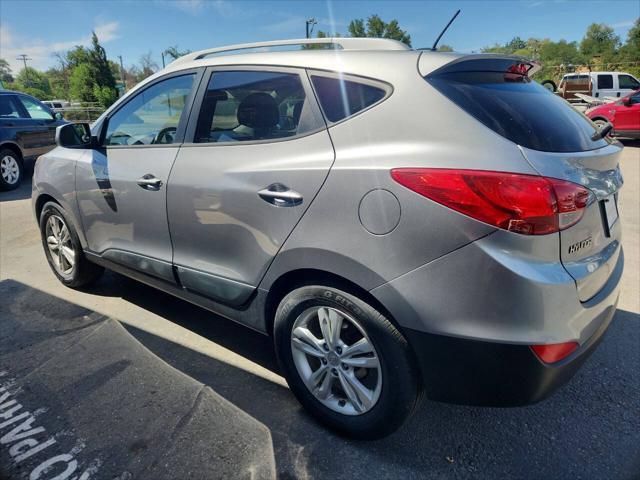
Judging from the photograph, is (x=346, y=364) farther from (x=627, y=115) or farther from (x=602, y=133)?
(x=627, y=115)

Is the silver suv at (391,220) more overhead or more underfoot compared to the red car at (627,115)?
more overhead

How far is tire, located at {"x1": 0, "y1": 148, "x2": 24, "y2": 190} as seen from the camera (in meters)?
7.95

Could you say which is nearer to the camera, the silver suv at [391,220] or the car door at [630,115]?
the silver suv at [391,220]

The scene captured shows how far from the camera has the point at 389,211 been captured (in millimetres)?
1691

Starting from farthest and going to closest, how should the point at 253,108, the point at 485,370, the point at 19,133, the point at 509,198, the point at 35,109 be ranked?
the point at 35,109
the point at 19,133
the point at 253,108
the point at 485,370
the point at 509,198

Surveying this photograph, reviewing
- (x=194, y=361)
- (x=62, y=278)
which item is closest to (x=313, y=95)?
(x=194, y=361)

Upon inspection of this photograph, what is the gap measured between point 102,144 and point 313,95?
6.23 ft

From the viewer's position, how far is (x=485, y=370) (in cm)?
166

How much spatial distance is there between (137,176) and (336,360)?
5.56 ft

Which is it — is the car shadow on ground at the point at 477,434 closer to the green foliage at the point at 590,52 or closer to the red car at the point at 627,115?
the red car at the point at 627,115

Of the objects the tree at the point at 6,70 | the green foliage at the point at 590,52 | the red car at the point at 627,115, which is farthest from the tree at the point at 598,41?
the tree at the point at 6,70

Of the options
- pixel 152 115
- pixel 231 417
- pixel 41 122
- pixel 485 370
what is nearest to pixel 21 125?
pixel 41 122

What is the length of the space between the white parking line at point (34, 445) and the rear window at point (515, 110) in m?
2.23

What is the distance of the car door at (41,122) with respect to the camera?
875 cm
